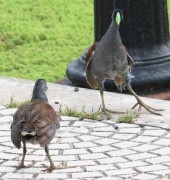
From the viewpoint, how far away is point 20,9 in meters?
13.5

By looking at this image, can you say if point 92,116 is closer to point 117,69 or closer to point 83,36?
point 117,69

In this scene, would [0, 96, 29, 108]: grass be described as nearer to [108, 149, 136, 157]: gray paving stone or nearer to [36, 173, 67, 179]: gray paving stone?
[108, 149, 136, 157]: gray paving stone

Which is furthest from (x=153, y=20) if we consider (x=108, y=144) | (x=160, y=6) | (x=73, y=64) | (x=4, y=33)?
(x=4, y=33)

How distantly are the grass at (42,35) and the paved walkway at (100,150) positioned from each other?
233cm

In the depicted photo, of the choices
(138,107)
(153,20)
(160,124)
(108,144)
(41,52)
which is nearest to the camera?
(108,144)

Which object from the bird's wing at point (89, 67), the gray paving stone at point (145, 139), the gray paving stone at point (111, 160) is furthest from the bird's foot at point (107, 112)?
the gray paving stone at point (111, 160)

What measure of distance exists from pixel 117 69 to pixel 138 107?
635mm

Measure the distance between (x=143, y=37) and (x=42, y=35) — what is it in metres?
3.19

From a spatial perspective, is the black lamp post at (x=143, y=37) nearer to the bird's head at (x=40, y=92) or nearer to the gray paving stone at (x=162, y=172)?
the bird's head at (x=40, y=92)

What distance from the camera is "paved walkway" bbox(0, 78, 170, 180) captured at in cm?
679

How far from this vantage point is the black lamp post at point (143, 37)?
9.47 meters

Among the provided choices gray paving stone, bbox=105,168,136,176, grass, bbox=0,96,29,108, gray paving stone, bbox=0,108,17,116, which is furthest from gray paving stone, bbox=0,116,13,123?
gray paving stone, bbox=105,168,136,176

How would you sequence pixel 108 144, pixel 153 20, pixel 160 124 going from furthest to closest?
1. pixel 153 20
2. pixel 160 124
3. pixel 108 144

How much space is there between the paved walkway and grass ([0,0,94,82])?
2331mm
